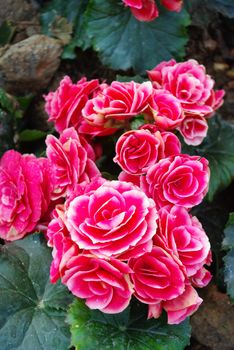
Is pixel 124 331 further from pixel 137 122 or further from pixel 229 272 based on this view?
pixel 137 122

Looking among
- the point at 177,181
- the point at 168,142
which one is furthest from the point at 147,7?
the point at 177,181

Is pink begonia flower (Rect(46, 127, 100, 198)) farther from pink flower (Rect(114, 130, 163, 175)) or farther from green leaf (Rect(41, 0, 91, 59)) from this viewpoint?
green leaf (Rect(41, 0, 91, 59))

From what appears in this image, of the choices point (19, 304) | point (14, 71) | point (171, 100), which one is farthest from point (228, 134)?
point (19, 304)

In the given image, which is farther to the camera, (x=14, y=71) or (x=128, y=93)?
(x=14, y=71)

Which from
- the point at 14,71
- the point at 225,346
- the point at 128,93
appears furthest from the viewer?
the point at 14,71

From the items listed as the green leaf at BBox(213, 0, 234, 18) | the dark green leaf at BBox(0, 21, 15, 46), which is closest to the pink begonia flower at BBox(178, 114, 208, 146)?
the green leaf at BBox(213, 0, 234, 18)

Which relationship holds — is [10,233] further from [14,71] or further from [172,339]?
[14,71]

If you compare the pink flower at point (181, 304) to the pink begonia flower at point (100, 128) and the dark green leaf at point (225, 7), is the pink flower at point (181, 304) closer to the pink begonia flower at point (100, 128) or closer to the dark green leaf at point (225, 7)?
the pink begonia flower at point (100, 128)

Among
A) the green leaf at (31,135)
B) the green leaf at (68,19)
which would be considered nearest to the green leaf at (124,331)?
the green leaf at (31,135)
